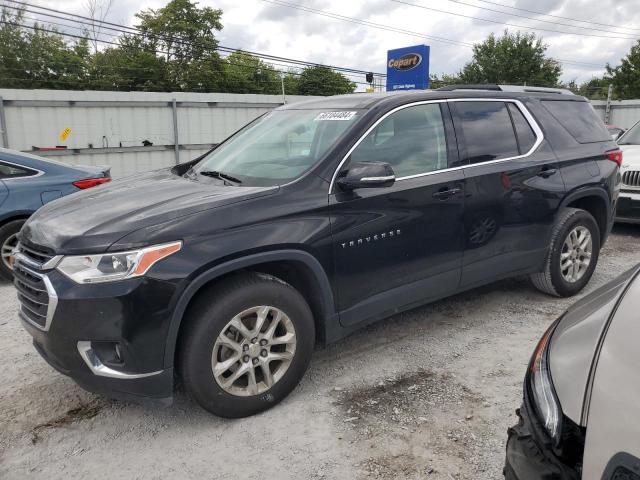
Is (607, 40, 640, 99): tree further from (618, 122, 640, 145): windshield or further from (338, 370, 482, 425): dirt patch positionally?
(338, 370, 482, 425): dirt patch

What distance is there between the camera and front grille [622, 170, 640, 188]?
269 inches

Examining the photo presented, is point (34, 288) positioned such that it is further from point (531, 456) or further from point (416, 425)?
point (531, 456)

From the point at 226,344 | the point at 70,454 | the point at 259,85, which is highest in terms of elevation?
the point at 259,85

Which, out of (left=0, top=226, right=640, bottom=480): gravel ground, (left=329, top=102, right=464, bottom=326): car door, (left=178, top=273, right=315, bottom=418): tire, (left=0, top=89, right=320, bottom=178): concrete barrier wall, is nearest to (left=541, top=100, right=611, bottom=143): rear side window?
(left=329, top=102, right=464, bottom=326): car door

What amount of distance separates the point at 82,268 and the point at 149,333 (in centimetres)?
45

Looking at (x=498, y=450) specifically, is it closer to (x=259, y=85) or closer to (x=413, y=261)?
(x=413, y=261)

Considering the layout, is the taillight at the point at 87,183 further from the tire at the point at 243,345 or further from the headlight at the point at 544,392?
the headlight at the point at 544,392

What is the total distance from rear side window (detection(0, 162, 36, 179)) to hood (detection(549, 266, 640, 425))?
5.32 metres

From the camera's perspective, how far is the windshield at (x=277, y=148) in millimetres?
3283

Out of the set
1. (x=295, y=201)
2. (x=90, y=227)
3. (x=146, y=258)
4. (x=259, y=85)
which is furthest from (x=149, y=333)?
(x=259, y=85)

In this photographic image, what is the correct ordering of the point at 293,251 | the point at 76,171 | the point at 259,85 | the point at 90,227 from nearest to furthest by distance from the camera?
the point at 90,227
the point at 293,251
the point at 76,171
the point at 259,85

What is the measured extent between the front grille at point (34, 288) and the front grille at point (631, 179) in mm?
6890

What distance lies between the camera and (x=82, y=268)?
2566mm

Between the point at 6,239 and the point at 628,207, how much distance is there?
24.2ft
